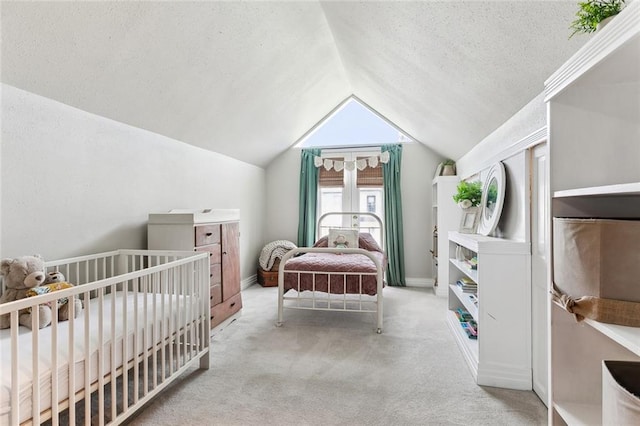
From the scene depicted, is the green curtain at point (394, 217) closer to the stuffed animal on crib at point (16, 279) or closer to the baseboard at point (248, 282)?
the baseboard at point (248, 282)

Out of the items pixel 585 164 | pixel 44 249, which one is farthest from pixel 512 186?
pixel 44 249

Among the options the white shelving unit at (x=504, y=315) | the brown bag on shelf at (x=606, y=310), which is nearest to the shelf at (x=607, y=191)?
the brown bag on shelf at (x=606, y=310)

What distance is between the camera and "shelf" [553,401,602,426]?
825 mm

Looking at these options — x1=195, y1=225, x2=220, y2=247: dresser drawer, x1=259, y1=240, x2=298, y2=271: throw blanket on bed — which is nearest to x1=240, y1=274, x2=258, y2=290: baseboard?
x1=259, y1=240, x2=298, y2=271: throw blanket on bed

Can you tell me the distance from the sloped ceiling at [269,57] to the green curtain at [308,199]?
4.83 feet

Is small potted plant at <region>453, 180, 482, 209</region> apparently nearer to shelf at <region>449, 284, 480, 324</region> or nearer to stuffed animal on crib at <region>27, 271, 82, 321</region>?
shelf at <region>449, 284, 480, 324</region>

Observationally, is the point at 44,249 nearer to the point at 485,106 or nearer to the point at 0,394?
the point at 0,394

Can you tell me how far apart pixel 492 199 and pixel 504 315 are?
98cm

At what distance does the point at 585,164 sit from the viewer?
0.91m

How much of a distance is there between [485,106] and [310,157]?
3.12m

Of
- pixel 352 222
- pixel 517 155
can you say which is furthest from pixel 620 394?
pixel 352 222

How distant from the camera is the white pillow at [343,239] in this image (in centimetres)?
415

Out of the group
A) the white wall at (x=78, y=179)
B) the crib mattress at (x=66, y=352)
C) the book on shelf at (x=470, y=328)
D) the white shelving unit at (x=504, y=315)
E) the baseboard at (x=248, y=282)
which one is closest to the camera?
the crib mattress at (x=66, y=352)

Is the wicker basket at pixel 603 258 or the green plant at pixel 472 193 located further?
the green plant at pixel 472 193
